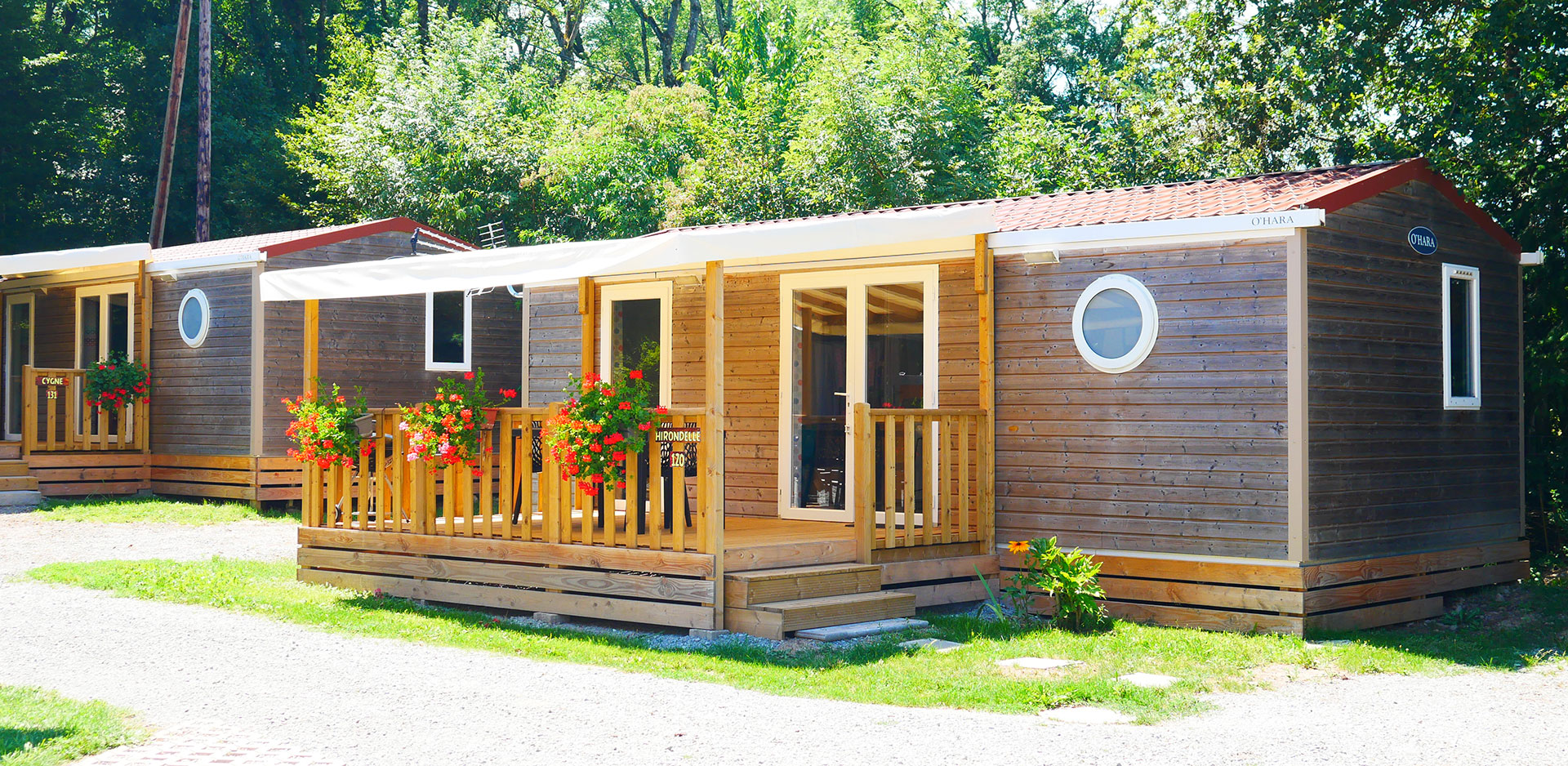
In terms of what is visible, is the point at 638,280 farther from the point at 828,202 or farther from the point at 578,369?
the point at 828,202

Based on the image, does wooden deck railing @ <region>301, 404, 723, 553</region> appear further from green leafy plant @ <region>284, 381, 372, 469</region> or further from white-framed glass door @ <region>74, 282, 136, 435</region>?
white-framed glass door @ <region>74, 282, 136, 435</region>

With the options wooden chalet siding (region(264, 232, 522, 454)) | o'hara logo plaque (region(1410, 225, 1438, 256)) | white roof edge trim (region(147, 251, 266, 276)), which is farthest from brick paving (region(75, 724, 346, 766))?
white roof edge trim (region(147, 251, 266, 276))

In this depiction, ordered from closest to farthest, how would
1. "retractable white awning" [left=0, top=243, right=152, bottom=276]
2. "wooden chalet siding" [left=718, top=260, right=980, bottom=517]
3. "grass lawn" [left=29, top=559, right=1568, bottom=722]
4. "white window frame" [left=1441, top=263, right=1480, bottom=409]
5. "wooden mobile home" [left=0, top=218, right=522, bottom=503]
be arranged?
1. "grass lawn" [left=29, top=559, right=1568, bottom=722]
2. "white window frame" [left=1441, top=263, right=1480, bottom=409]
3. "wooden chalet siding" [left=718, top=260, right=980, bottom=517]
4. "wooden mobile home" [left=0, top=218, right=522, bottom=503]
5. "retractable white awning" [left=0, top=243, right=152, bottom=276]

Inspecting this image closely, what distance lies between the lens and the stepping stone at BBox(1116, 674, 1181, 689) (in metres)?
5.93

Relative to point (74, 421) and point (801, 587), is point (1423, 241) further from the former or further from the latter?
point (74, 421)

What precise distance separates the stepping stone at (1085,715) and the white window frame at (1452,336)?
4.51 metres

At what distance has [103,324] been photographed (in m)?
15.2

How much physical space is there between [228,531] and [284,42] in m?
18.7

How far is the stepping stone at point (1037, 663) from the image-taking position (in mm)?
6332

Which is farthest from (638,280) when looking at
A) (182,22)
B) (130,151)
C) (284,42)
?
(284,42)

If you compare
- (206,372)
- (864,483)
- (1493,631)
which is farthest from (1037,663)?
(206,372)

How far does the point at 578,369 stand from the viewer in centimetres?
1012

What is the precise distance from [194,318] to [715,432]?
31.1 ft

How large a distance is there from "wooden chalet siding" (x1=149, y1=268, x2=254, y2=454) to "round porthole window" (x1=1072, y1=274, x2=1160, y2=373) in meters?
9.26
